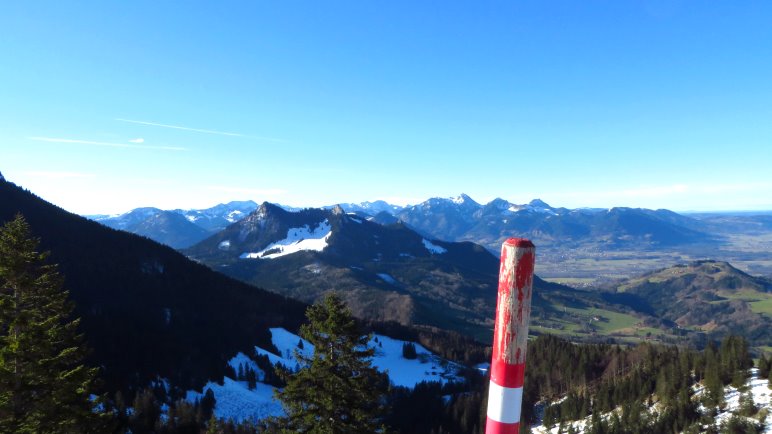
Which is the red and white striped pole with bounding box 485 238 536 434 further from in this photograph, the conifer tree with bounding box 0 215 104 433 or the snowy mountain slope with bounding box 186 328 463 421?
the snowy mountain slope with bounding box 186 328 463 421

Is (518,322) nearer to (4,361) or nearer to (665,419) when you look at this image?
(4,361)

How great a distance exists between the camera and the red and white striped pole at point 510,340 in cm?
634

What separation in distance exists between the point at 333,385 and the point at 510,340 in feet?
52.7

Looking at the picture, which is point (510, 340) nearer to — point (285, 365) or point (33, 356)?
point (33, 356)

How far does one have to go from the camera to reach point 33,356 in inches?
704

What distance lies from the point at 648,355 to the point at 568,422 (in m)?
33.4

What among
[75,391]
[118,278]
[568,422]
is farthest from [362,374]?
[118,278]

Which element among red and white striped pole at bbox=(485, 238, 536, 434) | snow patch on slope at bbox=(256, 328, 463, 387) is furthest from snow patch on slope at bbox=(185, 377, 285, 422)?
red and white striped pole at bbox=(485, 238, 536, 434)

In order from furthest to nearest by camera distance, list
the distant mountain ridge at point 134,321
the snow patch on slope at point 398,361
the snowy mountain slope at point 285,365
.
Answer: the snow patch on slope at point 398,361
the distant mountain ridge at point 134,321
the snowy mountain slope at point 285,365

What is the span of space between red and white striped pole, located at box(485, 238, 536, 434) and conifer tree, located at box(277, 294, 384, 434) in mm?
15303

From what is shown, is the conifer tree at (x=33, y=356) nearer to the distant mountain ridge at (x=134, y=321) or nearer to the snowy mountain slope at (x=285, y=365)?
the snowy mountain slope at (x=285, y=365)

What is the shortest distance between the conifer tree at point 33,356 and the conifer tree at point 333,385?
8.55 m

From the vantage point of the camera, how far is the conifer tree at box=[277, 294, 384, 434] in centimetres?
2062

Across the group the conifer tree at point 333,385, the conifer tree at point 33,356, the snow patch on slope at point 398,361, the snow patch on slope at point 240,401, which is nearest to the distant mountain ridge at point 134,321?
the snow patch on slope at point 240,401
